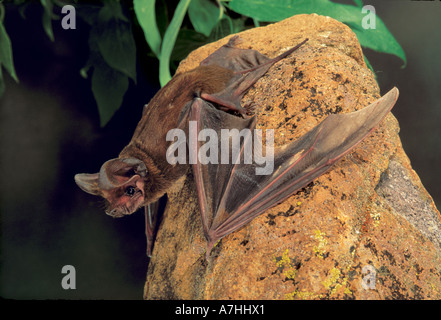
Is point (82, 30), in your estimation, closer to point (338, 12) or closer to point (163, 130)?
point (163, 130)

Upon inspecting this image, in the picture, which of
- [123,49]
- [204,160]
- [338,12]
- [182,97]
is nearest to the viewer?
[204,160]

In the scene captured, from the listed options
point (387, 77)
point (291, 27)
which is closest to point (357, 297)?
point (291, 27)

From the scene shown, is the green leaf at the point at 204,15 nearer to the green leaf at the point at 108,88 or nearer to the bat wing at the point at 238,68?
the green leaf at the point at 108,88

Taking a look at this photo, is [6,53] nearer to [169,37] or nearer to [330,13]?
[169,37]

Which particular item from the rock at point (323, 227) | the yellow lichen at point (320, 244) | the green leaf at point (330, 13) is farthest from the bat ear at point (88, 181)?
the green leaf at point (330, 13)

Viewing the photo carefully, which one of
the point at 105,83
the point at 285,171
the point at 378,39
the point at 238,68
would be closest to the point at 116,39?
the point at 105,83

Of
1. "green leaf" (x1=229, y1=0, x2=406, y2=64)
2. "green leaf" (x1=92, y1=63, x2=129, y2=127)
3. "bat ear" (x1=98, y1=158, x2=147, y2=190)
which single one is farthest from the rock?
"green leaf" (x1=92, y1=63, x2=129, y2=127)
